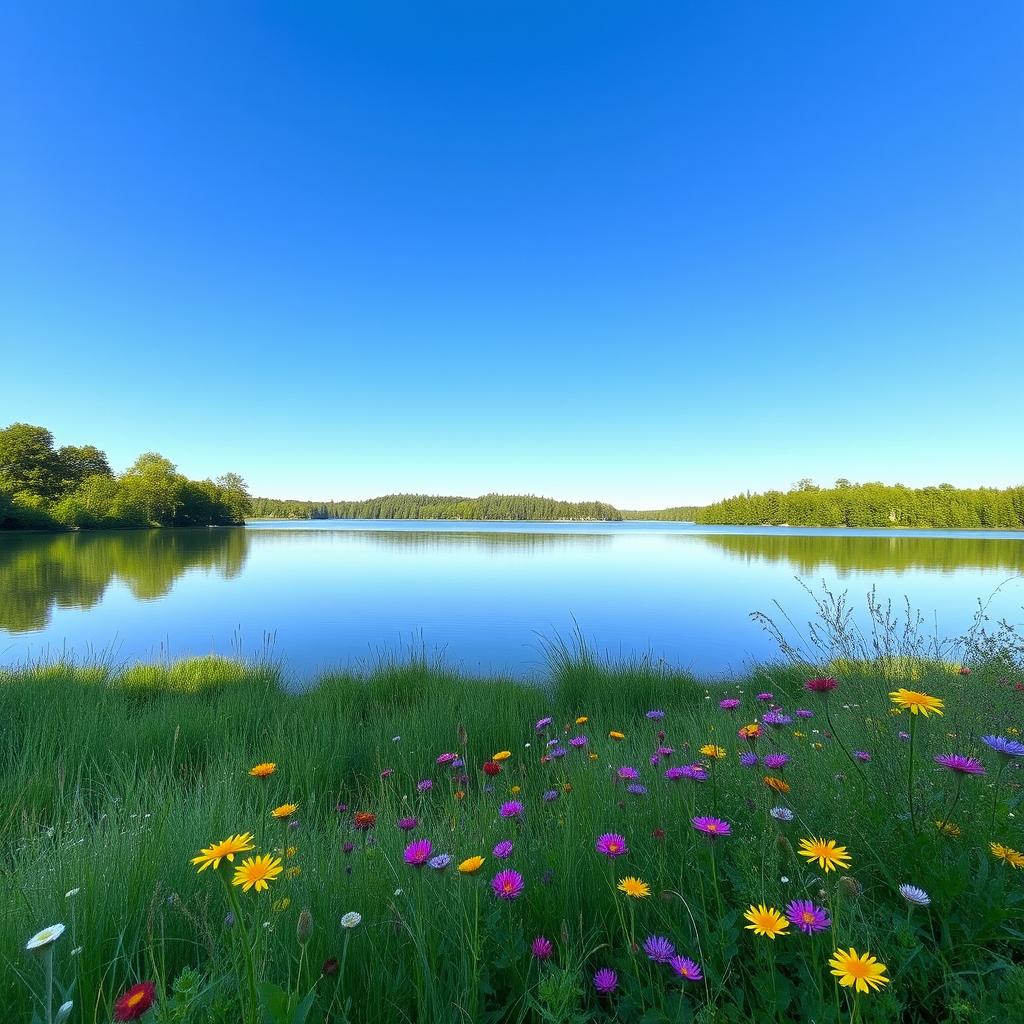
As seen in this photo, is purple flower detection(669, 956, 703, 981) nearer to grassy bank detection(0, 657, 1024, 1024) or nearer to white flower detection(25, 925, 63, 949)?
grassy bank detection(0, 657, 1024, 1024)

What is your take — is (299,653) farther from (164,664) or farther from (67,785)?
(67,785)

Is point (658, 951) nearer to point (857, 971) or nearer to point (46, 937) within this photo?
point (857, 971)

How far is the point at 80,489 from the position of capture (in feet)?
191

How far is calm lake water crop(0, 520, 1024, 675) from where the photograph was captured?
32.3 feet

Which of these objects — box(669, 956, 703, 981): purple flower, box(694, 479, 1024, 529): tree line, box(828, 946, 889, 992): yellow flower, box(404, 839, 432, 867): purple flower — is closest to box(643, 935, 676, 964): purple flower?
box(669, 956, 703, 981): purple flower

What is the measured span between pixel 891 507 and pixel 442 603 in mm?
89321

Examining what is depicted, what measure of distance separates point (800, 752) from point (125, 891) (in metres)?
2.80

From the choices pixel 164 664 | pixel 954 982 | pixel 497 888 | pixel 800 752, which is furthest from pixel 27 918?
pixel 164 664

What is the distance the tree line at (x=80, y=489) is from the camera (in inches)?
1922

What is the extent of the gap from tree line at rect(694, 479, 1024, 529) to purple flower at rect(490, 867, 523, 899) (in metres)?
95.2

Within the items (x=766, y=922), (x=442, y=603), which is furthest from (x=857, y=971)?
(x=442, y=603)

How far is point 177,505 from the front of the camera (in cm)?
6875

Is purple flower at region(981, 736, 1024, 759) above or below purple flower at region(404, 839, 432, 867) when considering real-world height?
above

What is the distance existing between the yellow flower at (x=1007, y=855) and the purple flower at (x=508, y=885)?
1.26 metres
